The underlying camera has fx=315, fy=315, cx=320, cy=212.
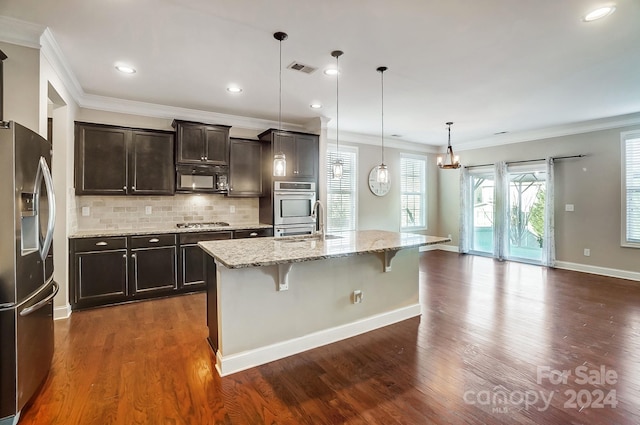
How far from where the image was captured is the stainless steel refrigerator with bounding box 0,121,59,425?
1731 mm

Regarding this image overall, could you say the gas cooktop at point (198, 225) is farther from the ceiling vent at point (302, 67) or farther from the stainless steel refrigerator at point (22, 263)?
the ceiling vent at point (302, 67)

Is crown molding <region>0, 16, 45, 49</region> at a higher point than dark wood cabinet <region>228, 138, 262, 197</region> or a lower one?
higher

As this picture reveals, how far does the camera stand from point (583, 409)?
6.49 ft

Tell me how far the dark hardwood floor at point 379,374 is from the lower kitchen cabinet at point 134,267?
25 cm

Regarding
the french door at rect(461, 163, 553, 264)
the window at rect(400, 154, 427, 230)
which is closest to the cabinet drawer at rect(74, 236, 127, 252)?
the window at rect(400, 154, 427, 230)

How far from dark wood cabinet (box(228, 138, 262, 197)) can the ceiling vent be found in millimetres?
2025

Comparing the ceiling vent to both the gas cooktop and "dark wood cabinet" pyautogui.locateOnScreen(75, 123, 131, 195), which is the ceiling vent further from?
the gas cooktop

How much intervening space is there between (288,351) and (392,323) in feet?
3.97

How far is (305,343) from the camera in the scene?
2738mm

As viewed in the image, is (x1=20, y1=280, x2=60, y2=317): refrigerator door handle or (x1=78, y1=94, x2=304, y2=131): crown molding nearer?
(x1=20, y1=280, x2=60, y2=317): refrigerator door handle

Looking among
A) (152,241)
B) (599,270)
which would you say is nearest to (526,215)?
(599,270)

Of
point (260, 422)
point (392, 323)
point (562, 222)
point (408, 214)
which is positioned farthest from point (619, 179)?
point (260, 422)

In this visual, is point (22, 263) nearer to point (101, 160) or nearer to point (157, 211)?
point (101, 160)

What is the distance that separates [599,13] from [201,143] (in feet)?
14.6
